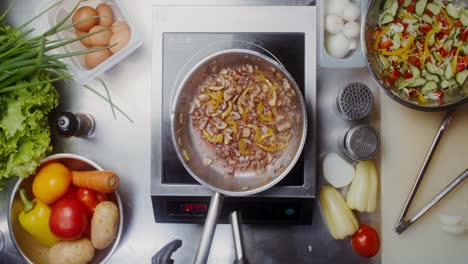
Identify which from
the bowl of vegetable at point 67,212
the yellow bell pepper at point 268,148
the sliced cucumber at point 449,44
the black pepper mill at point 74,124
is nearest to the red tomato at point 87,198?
the bowl of vegetable at point 67,212

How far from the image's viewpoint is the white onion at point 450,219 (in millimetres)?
1045

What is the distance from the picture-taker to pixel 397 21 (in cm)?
100

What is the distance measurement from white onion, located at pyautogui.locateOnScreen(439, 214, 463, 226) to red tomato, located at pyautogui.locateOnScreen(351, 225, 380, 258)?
0.16 m

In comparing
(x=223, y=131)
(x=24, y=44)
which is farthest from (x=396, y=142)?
(x=24, y=44)

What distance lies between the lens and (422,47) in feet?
3.28

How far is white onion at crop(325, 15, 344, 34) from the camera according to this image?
3.29ft

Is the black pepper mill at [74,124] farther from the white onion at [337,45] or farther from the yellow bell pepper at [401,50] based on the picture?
the yellow bell pepper at [401,50]

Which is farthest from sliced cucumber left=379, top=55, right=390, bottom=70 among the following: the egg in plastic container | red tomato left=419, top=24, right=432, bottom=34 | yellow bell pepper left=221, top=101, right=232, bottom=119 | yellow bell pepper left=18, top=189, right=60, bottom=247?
yellow bell pepper left=18, top=189, right=60, bottom=247

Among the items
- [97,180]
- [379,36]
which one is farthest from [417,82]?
[97,180]

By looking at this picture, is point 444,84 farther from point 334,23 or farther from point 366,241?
point 366,241

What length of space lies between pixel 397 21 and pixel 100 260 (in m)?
0.83

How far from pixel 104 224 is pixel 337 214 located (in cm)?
50

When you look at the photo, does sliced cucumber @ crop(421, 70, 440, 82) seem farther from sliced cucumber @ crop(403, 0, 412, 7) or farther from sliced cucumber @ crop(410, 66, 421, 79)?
sliced cucumber @ crop(403, 0, 412, 7)

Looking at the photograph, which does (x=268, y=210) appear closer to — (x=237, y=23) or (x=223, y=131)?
(x=223, y=131)
